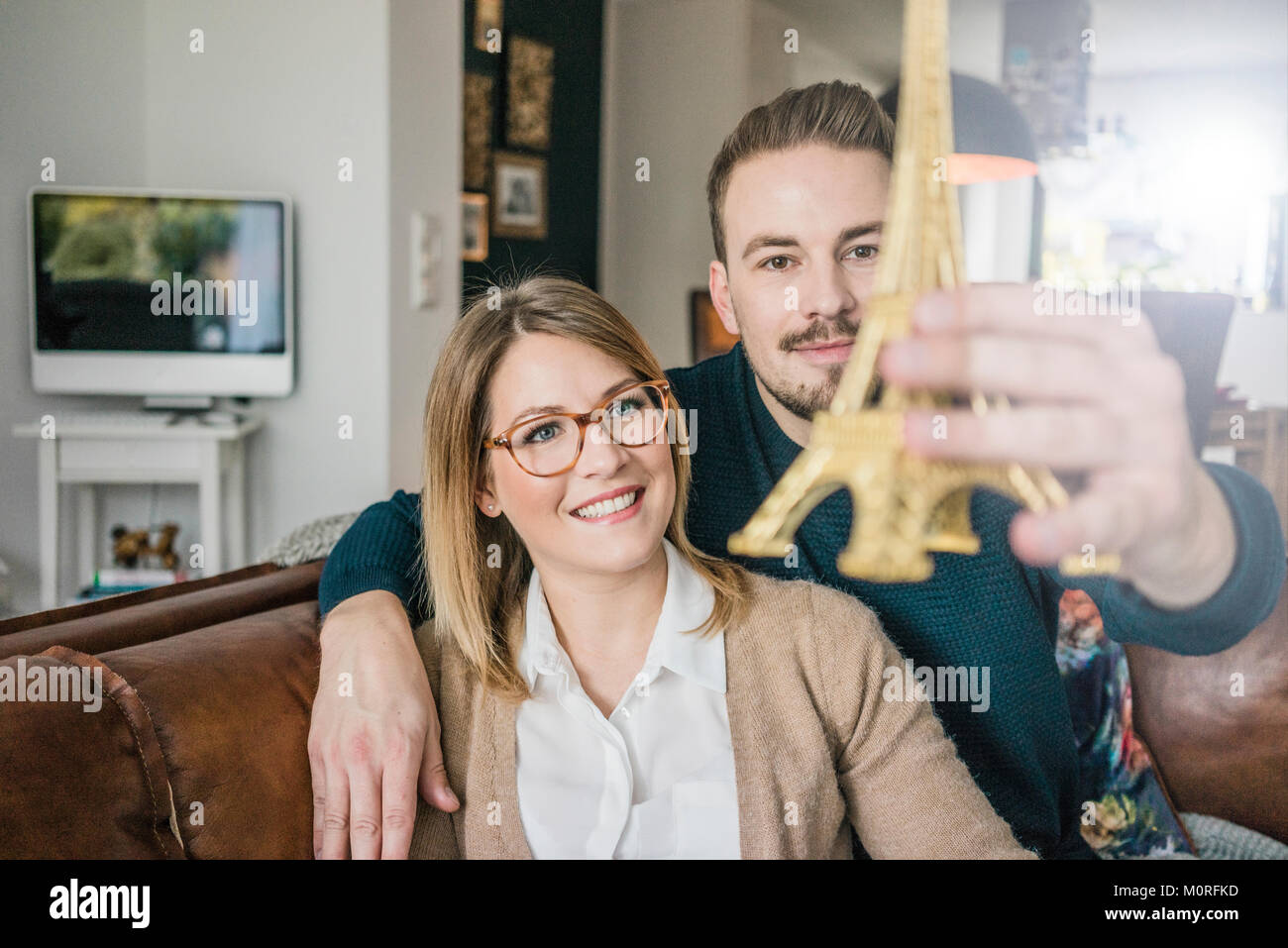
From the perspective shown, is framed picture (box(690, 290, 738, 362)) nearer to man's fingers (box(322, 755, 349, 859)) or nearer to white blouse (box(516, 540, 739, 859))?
white blouse (box(516, 540, 739, 859))

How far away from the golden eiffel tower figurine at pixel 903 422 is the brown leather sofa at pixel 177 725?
0.51 m

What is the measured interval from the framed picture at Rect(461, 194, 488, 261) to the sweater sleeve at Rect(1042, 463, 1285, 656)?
5.61ft

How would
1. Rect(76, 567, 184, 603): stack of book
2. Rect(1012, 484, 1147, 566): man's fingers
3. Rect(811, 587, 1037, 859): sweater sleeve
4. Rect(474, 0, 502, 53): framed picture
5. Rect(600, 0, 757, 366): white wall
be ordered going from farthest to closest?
Rect(76, 567, 184, 603): stack of book → Rect(474, 0, 502, 53): framed picture → Rect(600, 0, 757, 366): white wall → Rect(811, 587, 1037, 859): sweater sleeve → Rect(1012, 484, 1147, 566): man's fingers

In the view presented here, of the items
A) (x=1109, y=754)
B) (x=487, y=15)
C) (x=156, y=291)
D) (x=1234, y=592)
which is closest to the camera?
(x=1234, y=592)

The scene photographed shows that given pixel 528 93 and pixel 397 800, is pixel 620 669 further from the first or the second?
pixel 528 93

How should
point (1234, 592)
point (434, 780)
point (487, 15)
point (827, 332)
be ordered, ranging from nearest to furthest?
point (1234, 592)
point (827, 332)
point (434, 780)
point (487, 15)

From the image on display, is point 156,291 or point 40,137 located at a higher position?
point 40,137

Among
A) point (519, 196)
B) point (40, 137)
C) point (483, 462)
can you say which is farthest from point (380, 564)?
point (40, 137)

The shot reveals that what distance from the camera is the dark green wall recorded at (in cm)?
114

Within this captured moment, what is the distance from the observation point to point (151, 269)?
2361mm

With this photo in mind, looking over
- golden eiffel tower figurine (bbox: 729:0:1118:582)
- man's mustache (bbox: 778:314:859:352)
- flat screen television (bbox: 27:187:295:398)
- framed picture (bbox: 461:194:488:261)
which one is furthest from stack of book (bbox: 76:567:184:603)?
golden eiffel tower figurine (bbox: 729:0:1118:582)

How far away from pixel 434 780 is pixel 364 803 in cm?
6
